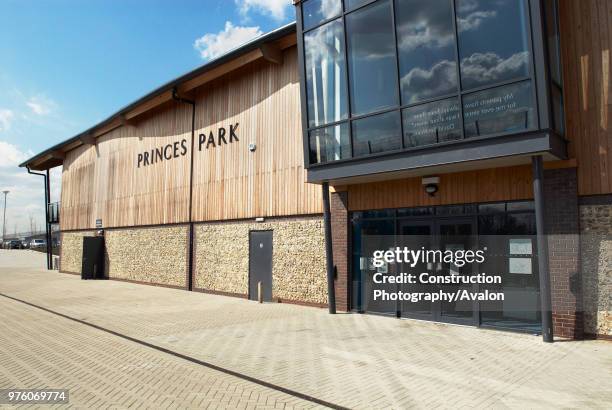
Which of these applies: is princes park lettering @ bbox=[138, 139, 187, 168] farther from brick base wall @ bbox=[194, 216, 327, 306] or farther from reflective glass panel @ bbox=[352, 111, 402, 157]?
reflective glass panel @ bbox=[352, 111, 402, 157]

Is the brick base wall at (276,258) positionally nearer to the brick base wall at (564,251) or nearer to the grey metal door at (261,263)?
the grey metal door at (261,263)

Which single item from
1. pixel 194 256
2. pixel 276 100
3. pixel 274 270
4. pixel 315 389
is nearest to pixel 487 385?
pixel 315 389

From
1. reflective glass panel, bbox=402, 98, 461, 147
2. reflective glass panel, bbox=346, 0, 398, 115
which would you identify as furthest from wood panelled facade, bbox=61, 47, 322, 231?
reflective glass panel, bbox=402, 98, 461, 147

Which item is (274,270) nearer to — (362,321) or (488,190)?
(362,321)

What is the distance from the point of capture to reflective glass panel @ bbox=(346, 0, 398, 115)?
1062cm

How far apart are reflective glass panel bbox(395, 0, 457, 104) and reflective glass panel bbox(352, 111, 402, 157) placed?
23.4 inches

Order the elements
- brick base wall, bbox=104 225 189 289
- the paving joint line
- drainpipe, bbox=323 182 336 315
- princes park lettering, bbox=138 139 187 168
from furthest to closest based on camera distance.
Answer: princes park lettering, bbox=138 139 187 168 < brick base wall, bbox=104 225 189 289 < drainpipe, bbox=323 182 336 315 < the paving joint line

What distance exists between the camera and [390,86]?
420 inches

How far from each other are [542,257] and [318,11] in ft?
27.0

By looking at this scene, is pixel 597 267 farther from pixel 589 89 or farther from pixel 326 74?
pixel 326 74

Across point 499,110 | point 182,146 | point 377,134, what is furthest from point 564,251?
point 182,146

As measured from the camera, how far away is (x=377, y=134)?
432 inches

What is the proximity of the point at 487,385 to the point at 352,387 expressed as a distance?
6.11ft

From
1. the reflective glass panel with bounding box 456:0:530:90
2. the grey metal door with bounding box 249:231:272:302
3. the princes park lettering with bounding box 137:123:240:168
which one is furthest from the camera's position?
the princes park lettering with bounding box 137:123:240:168
